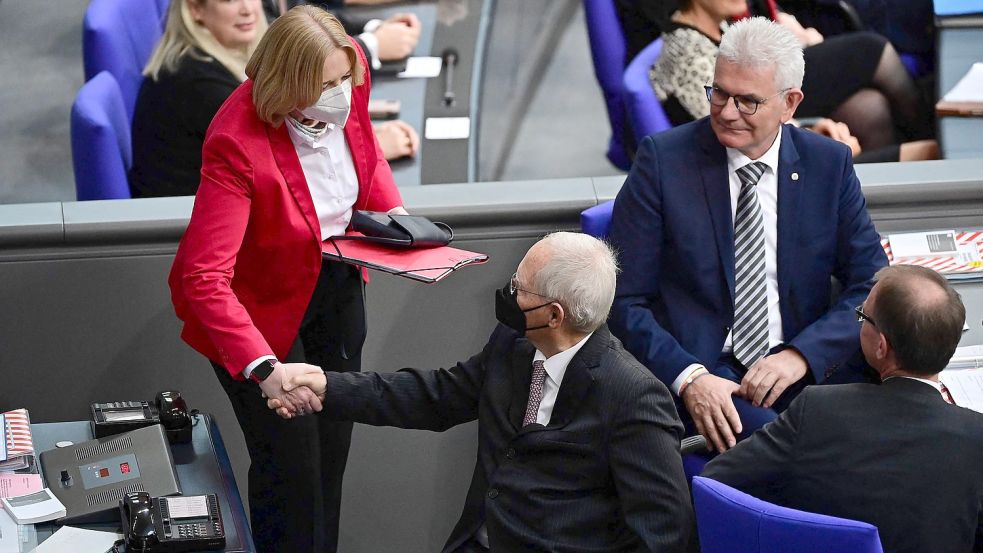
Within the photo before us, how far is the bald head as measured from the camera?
229 cm

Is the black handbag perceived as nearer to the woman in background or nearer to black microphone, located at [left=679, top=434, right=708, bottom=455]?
black microphone, located at [left=679, top=434, right=708, bottom=455]

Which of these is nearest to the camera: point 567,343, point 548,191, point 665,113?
point 567,343

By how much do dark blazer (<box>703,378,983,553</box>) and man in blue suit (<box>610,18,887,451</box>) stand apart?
0.57 metres

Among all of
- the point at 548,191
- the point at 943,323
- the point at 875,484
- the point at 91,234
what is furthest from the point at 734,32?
the point at 91,234

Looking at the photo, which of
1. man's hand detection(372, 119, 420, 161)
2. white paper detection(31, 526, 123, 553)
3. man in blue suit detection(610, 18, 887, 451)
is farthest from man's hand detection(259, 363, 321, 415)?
man's hand detection(372, 119, 420, 161)

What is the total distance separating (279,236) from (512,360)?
21.0 inches

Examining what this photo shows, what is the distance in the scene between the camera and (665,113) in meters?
4.01

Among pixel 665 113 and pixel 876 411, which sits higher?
pixel 665 113

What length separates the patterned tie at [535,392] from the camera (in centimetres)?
253

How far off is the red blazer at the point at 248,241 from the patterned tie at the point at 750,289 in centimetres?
84

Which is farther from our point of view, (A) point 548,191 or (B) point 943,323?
(A) point 548,191

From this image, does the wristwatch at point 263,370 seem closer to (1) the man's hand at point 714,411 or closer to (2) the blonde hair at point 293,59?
(2) the blonde hair at point 293,59

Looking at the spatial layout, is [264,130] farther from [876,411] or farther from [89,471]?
[876,411]

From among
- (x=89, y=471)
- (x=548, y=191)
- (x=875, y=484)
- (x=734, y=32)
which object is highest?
(x=734, y=32)
